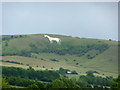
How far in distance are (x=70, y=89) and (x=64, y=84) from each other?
5740 mm

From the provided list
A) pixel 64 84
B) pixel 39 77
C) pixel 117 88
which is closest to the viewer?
pixel 117 88

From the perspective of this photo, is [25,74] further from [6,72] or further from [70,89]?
[70,89]

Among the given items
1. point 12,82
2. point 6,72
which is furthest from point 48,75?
point 12,82

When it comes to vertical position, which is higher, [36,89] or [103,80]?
[36,89]

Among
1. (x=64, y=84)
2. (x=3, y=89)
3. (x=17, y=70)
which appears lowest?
(x=17, y=70)

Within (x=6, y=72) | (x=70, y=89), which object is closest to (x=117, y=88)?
(x=70, y=89)

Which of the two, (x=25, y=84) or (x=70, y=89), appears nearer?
(x=70, y=89)

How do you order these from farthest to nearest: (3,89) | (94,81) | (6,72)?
1. (94,81)
2. (6,72)
3. (3,89)

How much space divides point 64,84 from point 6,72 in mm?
58252

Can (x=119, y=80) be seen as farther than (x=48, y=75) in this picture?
No

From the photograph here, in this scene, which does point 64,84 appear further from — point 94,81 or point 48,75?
point 94,81

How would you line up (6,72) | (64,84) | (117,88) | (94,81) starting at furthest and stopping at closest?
(94,81) < (6,72) < (64,84) < (117,88)

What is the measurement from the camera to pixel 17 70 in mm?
169625

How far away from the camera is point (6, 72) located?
160125 millimetres
